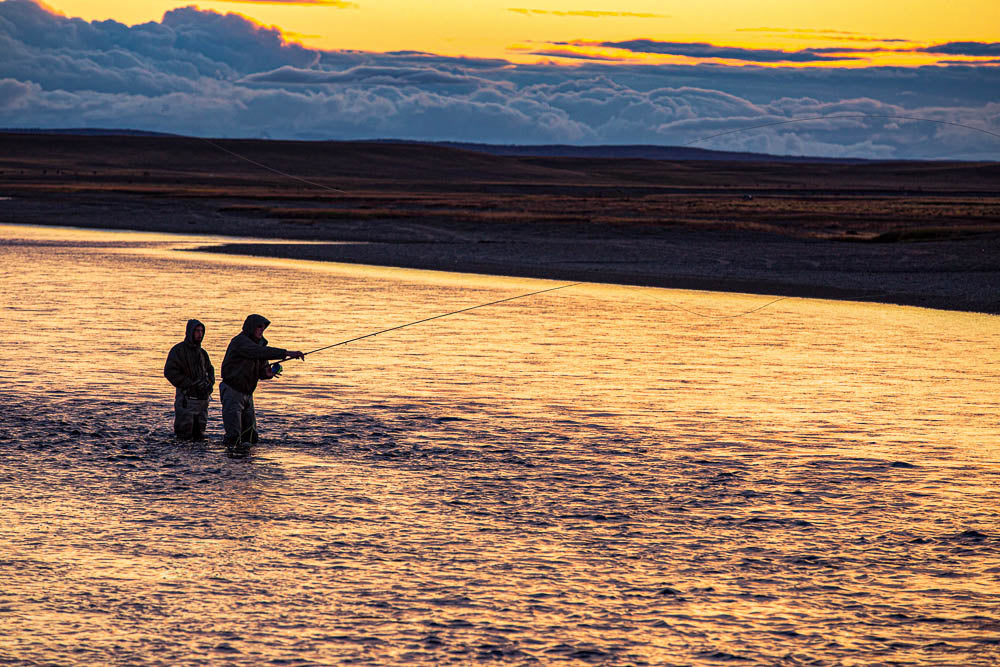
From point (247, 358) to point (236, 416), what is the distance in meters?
0.49

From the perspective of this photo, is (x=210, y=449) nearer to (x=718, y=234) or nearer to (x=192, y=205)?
(x=718, y=234)

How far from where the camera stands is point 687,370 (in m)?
15.5

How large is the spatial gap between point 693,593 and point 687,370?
864 centimetres

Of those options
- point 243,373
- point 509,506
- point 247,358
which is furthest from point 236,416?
point 509,506

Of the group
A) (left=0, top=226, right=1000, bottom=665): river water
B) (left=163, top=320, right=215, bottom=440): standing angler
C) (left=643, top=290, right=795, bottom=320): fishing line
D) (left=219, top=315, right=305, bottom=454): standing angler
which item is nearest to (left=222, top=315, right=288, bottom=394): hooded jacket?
(left=219, top=315, right=305, bottom=454): standing angler

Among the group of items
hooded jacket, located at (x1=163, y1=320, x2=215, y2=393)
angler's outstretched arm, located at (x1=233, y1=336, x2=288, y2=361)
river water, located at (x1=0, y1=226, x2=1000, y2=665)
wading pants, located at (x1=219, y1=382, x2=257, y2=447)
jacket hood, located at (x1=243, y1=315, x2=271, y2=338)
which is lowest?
river water, located at (x1=0, y1=226, x2=1000, y2=665)

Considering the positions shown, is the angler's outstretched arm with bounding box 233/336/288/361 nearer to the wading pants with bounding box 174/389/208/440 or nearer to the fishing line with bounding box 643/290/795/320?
the wading pants with bounding box 174/389/208/440

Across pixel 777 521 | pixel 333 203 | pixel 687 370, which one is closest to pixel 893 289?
pixel 687 370

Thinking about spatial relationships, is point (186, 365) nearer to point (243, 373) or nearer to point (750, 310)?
point (243, 373)

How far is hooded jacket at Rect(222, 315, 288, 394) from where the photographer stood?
1013 cm

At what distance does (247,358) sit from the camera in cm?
1020

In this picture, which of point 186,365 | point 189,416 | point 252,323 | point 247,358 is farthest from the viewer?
point 189,416

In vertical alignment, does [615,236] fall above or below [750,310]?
above

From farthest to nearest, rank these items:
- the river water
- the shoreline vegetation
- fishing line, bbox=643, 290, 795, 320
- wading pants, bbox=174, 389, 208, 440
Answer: the shoreline vegetation → fishing line, bbox=643, 290, 795, 320 → wading pants, bbox=174, 389, 208, 440 → the river water
